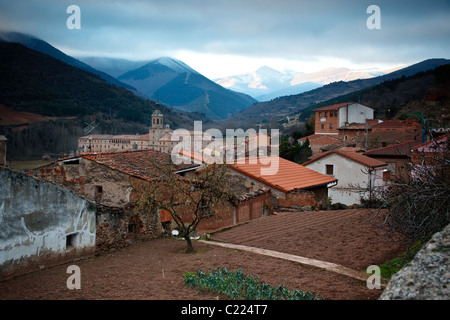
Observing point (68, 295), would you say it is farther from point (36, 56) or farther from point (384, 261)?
point (36, 56)

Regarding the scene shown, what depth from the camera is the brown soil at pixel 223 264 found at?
7602mm

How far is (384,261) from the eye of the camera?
9320 millimetres

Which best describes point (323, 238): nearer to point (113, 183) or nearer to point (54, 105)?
point (113, 183)

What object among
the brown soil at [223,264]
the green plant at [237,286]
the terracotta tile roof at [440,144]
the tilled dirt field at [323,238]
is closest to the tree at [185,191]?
the brown soil at [223,264]

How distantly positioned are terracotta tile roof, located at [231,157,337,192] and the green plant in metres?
12.4

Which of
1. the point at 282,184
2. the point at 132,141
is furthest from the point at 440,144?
the point at 132,141

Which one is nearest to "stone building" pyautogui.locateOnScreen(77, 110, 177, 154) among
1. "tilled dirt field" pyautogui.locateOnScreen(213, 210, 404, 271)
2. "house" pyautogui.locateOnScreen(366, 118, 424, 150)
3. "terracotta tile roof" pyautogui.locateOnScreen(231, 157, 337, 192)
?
"house" pyautogui.locateOnScreen(366, 118, 424, 150)

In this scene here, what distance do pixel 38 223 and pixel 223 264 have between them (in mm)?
4852

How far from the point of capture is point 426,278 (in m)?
5.51

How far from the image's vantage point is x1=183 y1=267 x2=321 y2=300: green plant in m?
6.96

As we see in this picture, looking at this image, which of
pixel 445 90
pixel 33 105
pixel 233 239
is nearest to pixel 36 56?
pixel 33 105

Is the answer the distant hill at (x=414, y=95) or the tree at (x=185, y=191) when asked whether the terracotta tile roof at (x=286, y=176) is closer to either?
the tree at (x=185, y=191)

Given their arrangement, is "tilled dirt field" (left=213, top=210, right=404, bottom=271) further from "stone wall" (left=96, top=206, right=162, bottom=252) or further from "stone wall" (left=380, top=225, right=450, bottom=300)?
"stone wall" (left=380, top=225, right=450, bottom=300)

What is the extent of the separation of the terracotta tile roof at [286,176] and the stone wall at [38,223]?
11446mm
